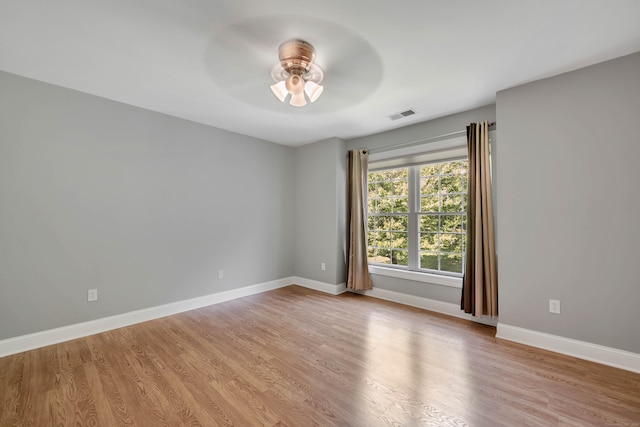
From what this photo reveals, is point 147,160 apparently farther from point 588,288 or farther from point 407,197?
point 588,288

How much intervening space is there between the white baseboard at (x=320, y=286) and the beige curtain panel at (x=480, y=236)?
1.86m

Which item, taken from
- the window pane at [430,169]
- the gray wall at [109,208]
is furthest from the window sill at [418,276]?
the gray wall at [109,208]

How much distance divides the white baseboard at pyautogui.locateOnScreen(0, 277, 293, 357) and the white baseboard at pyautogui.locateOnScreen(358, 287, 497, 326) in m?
2.06

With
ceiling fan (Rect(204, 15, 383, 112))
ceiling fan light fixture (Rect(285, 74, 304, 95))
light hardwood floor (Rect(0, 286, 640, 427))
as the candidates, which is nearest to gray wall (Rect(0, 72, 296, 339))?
light hardwood floor (Rect(0, 286, 640, 427))

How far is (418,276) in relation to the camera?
3607mm

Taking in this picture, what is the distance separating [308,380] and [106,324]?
241cm

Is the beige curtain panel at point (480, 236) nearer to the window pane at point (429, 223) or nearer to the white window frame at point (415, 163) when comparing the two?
the white window frame at point (415, 163)

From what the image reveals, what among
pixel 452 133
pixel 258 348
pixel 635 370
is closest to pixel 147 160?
pixel 258 348

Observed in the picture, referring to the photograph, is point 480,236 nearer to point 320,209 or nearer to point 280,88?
point 320,209

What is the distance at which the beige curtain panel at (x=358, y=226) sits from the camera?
13.5 ft

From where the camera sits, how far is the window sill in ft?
10.9

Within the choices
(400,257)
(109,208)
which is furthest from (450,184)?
(109,208)

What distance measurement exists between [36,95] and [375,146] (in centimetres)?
398

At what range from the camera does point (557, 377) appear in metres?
2.02
